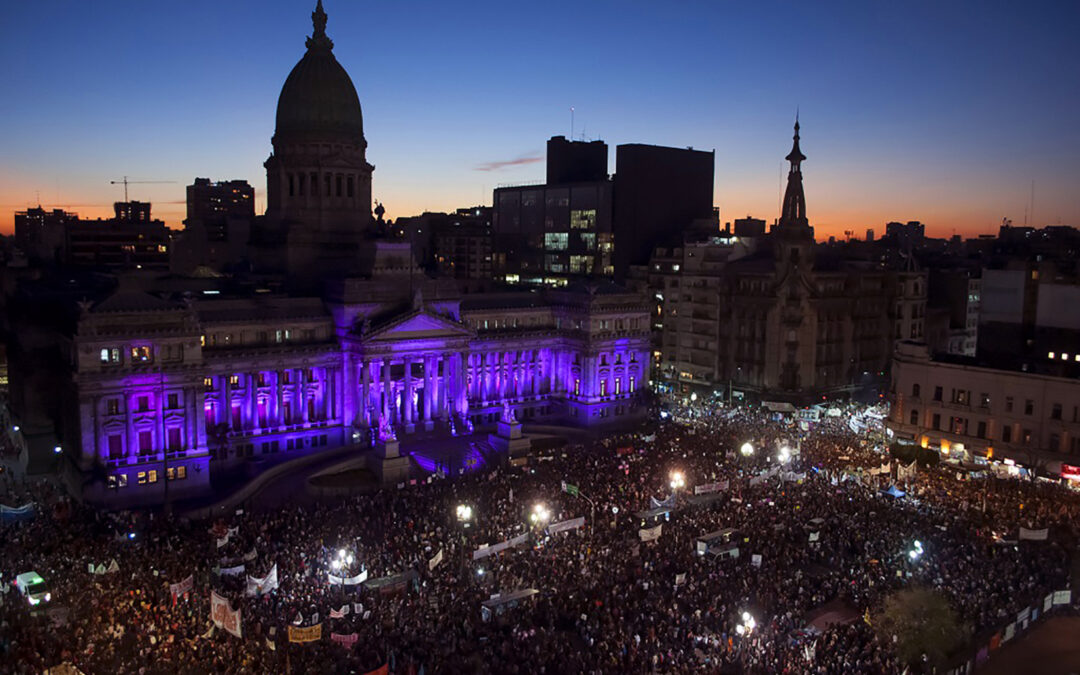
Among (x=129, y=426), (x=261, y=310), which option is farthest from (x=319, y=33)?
(x=129, y=426)

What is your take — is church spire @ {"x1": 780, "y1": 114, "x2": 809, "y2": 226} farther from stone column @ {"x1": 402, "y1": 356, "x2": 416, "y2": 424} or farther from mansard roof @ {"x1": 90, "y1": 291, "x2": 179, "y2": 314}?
mansard roof @ {"x1": 90, "y1": 291, "x2": 179, "y2": 314}

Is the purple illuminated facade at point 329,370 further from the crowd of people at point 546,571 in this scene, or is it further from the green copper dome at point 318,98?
the green copper dome at point 318,98

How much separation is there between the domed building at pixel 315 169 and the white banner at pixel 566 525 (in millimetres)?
46652

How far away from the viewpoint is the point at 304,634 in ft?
115

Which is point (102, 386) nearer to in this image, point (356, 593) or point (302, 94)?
point (356, 593)

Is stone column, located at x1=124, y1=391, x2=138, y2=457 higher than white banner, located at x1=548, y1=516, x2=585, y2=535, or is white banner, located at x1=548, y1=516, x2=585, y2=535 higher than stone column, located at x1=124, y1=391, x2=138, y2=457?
stone column, located at x1=124, y1=391, x2=138, y2=457

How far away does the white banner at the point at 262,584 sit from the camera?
39.5m

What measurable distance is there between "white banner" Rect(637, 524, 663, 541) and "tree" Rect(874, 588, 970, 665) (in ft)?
40.5

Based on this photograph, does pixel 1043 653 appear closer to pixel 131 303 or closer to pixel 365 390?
pixel 365 390

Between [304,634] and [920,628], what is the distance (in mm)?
24394

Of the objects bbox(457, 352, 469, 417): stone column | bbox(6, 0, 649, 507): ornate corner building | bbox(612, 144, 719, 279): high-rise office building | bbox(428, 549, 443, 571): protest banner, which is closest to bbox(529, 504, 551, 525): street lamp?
bbox(428, 549, 443, 571): protest banner

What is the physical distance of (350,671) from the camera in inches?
1355

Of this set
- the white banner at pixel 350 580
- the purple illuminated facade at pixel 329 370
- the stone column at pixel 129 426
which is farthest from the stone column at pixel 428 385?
the white banner at pixel 350 580

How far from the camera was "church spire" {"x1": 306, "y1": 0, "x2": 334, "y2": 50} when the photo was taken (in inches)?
3511
